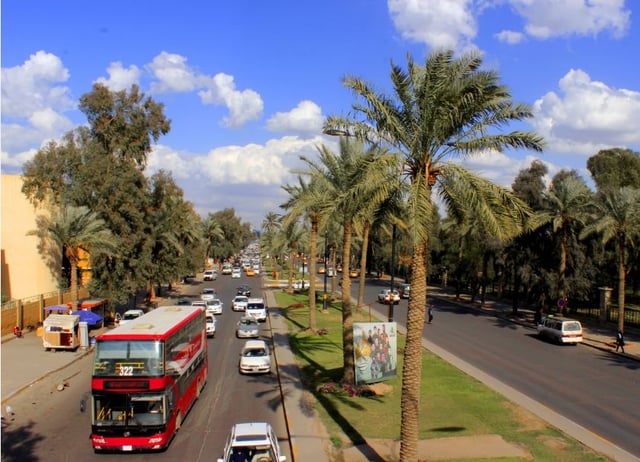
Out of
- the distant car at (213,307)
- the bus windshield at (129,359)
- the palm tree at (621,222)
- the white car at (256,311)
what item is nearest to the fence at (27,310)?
the distant car at (213,307)

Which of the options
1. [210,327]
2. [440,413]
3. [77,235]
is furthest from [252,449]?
[77,235]

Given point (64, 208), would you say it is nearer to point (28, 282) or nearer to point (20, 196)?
point (20, 196)

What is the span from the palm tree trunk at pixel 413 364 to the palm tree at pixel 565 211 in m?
30.0

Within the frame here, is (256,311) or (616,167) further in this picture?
(616,167)

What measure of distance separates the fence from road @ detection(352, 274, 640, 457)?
25.4 metres

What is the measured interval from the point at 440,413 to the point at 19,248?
119 ft

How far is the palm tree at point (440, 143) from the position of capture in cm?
1334

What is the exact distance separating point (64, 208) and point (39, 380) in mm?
20360

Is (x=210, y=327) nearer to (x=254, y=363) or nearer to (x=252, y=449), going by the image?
(x=254, y=363)

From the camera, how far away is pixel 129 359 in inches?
616

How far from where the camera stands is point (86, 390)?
76.2ft

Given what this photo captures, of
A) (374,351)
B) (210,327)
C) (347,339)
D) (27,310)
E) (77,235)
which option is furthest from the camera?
(27,310)

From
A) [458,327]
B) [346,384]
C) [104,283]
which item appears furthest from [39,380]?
[458,327]

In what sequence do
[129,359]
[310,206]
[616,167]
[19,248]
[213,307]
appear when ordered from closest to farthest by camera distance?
→ [129,359], [310,206], [19,248], [213,307], [616,167]
